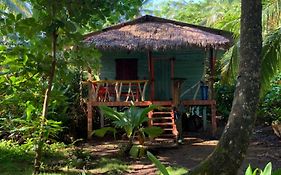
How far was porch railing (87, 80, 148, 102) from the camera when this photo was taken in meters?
12.7

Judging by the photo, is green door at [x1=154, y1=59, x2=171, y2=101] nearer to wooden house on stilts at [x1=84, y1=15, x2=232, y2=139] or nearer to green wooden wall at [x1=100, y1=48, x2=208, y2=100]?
wooden house on stilts at [x1=84, y1=15, x2=232, y2=139]

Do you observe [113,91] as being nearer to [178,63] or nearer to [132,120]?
[178,63]

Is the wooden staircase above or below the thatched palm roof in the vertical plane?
below

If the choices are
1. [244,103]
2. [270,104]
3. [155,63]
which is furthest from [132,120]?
[270,104]

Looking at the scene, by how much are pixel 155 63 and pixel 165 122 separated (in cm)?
329

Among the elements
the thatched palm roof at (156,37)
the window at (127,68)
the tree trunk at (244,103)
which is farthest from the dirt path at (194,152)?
the window at (127,68)

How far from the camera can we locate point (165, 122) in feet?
41.5

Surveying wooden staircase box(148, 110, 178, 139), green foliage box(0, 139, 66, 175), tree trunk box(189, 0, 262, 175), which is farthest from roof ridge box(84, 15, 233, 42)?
tree trunk box(189, 0, 262, 175)

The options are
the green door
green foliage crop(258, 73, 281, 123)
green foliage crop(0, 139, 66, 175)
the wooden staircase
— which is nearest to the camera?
green foliage crop(0, 139, 66, 175)

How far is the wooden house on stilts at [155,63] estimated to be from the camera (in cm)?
1271

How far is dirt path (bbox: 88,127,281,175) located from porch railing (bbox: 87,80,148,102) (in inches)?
64.9

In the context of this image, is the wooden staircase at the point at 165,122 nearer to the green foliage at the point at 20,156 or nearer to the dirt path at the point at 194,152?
the dirt path at the point at 194,152

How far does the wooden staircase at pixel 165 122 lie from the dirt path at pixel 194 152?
526 millimetres

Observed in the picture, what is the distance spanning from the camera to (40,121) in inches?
261
